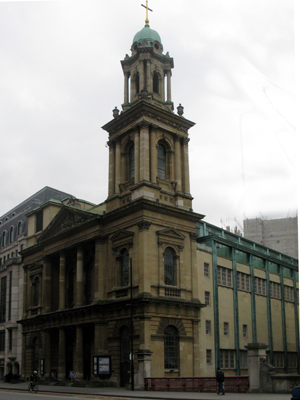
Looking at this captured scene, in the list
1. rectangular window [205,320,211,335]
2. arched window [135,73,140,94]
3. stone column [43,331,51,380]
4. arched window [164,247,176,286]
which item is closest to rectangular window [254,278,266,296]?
rectangular window [205,320,211,335]

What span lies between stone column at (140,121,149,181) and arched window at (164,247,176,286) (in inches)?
274

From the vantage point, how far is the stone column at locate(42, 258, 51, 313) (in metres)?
54.9

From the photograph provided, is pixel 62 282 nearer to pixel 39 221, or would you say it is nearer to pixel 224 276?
pixel 39 221

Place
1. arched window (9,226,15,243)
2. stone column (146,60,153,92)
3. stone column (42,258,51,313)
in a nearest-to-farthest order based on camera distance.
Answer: stone column (146,60,153,92), stone column (42,258,51,313), arched window (9,226,15,243)

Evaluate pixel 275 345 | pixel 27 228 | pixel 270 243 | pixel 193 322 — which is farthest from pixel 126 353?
pixel 270 243

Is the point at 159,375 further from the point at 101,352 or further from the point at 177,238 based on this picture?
the point at 177,238

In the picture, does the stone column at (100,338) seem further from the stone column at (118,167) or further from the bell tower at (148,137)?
the stone column at (118,167)

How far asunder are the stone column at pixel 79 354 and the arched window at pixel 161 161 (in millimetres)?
16656

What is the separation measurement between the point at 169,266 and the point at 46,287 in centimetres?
1756

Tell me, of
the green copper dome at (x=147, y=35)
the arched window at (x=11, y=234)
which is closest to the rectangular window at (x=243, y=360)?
the green copper dome at (x=147, y=35)

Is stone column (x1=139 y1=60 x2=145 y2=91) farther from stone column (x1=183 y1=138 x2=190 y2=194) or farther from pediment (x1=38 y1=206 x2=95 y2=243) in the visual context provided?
pediment (x1=38 y1=206 x2=95 y2=243)

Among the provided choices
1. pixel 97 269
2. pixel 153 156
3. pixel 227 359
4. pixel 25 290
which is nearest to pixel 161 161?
pixel 153 156

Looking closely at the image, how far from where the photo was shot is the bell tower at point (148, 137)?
153 feet

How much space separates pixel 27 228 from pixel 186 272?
93.8 ft
